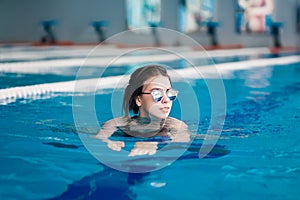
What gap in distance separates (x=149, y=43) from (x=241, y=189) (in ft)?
40.1

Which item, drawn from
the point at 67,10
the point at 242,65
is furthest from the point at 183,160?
the point at 67,10

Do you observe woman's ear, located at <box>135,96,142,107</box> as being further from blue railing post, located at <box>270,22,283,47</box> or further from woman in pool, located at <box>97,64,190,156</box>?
blue railing post, located at <box>270,22,283,47</box>

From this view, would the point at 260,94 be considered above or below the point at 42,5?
below

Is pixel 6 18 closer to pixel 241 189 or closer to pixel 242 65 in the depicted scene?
pixel 242 65

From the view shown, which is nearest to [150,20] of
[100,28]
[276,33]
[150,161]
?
[100,28]

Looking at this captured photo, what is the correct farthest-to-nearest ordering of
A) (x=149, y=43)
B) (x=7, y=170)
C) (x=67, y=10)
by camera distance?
(x=67, y=10) < (x=149, y=43) < (x=7, y=170)

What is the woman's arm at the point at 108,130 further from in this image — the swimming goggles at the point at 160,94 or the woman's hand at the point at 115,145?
the swimming goggles at the point at 160,94

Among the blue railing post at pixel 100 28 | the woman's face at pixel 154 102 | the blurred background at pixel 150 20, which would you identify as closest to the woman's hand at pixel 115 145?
the woman's face at pixel 154 102

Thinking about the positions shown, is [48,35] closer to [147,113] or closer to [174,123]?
[174,123]

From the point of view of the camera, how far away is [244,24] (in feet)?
41.9

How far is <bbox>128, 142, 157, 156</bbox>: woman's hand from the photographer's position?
2.25 meters

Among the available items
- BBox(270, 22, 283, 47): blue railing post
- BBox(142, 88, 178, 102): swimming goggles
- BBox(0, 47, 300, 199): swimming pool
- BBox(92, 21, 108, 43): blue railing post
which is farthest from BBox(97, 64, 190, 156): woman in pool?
BBox(92, 21, 108, 43): blue railing post

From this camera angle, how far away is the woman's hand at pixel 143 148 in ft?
7.39

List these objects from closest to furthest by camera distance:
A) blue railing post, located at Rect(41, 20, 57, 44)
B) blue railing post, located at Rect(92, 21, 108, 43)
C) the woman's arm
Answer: the woman's arm → blue railing post, located at Rect(92, 21, 108, 43) → blue railing post, located at Rect(41, 20, 57, 44)
